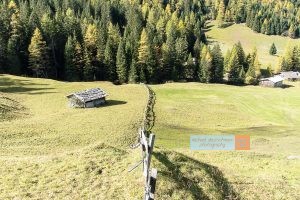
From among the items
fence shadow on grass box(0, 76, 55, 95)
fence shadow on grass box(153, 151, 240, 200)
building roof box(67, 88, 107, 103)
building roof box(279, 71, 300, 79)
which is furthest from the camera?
building roof box(279, 71, 300, 79)

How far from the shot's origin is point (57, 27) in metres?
119

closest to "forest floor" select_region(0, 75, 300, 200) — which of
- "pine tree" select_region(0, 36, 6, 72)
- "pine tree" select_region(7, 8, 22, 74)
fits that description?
"pine tree" select_region(7, 8, 22, 74)

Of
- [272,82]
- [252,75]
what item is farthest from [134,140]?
[252,75]

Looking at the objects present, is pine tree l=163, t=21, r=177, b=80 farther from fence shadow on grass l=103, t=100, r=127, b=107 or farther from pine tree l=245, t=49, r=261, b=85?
fence shadow on grass l=103, t=100, r=127, b=107

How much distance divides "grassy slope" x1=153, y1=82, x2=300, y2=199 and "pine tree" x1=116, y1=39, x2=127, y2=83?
1344cm

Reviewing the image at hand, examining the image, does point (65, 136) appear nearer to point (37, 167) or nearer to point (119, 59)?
point (37, 167)

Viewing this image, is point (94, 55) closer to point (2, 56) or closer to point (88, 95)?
point (2, 56)

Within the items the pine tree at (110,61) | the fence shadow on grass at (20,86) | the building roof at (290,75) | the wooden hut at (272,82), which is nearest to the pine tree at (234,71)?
the wooden hut at (272,82)

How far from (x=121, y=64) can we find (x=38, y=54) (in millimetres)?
23369

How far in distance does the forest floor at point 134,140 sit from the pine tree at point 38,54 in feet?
47.9

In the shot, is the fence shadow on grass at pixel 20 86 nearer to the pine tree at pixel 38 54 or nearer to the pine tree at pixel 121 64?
the pine tree at pixel 38 54

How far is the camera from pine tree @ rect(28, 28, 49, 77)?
356ft

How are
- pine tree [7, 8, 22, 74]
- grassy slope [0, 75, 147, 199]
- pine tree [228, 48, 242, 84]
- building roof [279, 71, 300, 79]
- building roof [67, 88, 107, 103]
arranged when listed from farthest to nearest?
building roof [279, 71, 300, 79]
pine tree [228, 48, 242, 84]
pine tree [7, 8, 22, 74]
building roof [67, 88, 107, 103]
grassy slope [0, 75, 147, 199]

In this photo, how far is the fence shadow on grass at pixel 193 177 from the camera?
25.4 metres
